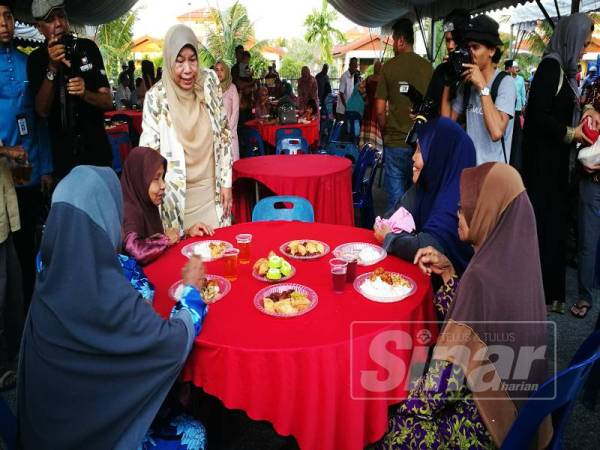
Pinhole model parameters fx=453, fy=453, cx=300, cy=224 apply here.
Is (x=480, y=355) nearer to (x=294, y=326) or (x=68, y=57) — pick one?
(x=294, y=326)

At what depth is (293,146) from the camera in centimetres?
588

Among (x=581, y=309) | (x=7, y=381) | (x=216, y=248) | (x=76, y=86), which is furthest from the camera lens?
(x=581, y=309)

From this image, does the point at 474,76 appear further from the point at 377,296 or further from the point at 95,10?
the point at 95,10

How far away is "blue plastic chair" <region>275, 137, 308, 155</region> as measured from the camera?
19.2 feet

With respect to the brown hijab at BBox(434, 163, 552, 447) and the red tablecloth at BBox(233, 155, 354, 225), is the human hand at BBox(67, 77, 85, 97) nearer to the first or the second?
the red tablecloth at BBox(233, 155, 354, 225)

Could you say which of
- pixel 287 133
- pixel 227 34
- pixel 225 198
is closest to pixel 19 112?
pixel 225 198

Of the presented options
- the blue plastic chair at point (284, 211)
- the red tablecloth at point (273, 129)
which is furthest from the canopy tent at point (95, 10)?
the blue plastic chair at point (284, 211)

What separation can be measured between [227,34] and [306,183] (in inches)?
747

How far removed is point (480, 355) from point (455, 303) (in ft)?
0.61

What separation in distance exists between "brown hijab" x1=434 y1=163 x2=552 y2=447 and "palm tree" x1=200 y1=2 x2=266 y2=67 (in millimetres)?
20513

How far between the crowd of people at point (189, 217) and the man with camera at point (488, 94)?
0.01 meters

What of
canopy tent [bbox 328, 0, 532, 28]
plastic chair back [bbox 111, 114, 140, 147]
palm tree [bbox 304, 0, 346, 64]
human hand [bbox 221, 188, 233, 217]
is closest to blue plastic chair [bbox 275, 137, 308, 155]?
human hand [bbox 221, 188, 233, 217]

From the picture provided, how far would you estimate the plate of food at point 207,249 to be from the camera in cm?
222

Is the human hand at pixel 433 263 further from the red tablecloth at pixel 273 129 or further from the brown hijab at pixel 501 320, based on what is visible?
the red tablecloth at pixel 273 129
